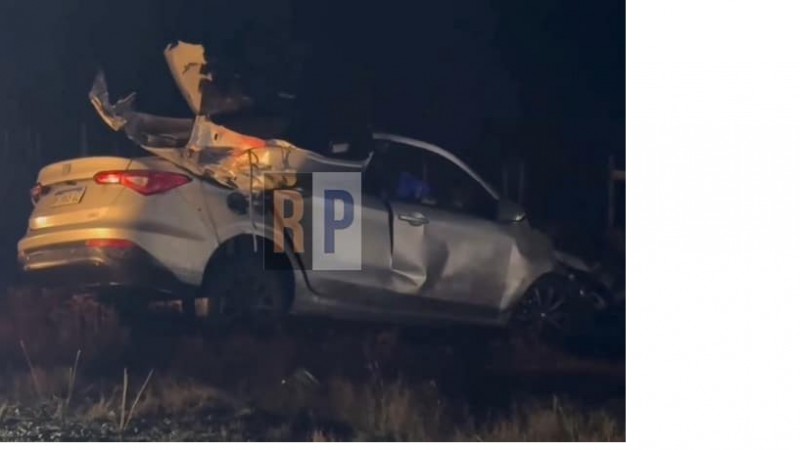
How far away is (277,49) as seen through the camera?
4078 millimetres

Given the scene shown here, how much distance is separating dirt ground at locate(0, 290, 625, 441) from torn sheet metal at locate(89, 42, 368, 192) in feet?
2.02

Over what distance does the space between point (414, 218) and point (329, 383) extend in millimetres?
725

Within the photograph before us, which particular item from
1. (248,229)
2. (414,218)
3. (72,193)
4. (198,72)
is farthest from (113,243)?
(414,218)

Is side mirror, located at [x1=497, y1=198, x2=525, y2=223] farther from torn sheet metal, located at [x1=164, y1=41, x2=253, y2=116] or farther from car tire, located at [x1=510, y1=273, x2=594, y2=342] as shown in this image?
torn sheet metal, located at [x1=164, y1=41, x2=253, y2=116]

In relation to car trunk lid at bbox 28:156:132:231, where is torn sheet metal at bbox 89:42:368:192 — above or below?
above

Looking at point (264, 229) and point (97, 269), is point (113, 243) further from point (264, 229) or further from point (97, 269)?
point (264, 229)

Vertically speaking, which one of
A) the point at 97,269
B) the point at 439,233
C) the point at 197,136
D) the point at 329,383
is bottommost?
the point at 329,383

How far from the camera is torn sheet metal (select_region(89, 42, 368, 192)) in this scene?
13.4 ft

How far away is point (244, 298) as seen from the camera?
4074mm
